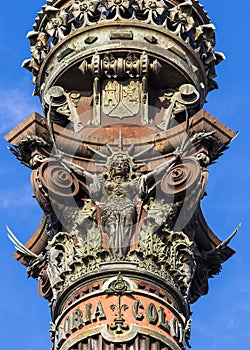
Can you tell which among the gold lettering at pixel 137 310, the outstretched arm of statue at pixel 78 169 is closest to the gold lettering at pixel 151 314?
the gold lettering at pixel 137 310

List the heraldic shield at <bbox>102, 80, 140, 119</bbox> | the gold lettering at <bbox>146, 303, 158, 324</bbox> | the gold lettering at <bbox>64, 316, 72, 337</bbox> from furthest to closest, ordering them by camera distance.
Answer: the heraldic shield at <bbox>102, 80, 140, 119</bbox> → the gold lettering at <bbox>64, 316, 72, 337</bbox> → the gold lettering at <bbox>146, 303, 158, 324</bbox>

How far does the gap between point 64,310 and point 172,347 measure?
9.20 ft

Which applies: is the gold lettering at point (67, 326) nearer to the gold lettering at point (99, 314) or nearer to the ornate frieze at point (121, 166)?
the ornate frieze at point (121, 166)

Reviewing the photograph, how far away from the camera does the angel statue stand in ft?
128

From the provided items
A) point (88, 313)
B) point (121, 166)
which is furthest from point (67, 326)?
point (121, 166)

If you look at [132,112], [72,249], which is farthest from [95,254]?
[132,112]

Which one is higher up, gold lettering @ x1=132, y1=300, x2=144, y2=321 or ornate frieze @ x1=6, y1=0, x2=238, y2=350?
ornate frieze @ x1=6, y1=0, x2=238, y2=350

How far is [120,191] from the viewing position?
3950 centimetres

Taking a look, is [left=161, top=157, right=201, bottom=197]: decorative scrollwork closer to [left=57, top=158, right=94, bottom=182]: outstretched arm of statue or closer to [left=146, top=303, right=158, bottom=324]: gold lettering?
[left=57, top=158, right=94, bottom=182]: outstretched arm of statue

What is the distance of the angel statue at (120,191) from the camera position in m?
38.9

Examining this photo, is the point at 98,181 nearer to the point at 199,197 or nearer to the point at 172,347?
the point at 199,197

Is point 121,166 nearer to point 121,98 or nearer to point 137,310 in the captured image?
point 121,98

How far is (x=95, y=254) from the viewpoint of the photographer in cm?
3853

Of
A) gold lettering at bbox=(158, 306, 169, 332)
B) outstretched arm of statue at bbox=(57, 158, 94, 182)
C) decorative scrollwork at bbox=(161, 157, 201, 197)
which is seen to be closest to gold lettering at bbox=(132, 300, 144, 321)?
gold lettering at bbox=(158, 306, 169, 332)
